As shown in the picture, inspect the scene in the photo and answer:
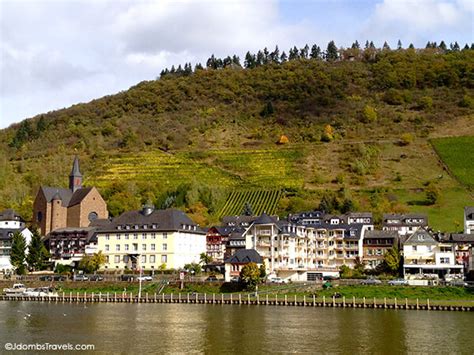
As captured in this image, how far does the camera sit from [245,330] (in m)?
57.8

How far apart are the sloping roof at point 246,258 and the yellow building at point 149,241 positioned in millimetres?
16961

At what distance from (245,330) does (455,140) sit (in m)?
135

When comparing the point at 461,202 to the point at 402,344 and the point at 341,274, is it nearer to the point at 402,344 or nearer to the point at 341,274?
the point at 341,274

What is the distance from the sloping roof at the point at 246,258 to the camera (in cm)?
9719

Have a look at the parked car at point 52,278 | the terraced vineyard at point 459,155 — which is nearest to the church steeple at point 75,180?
the parked car at point 52,278

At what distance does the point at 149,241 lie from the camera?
11381 centimetres

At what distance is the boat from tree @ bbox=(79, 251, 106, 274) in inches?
507

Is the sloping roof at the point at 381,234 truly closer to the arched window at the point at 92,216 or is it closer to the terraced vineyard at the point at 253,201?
the terraced vineyard at the point at 253,201

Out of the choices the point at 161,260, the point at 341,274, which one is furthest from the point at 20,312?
the point at 341,274

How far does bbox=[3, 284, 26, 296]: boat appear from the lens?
3777 inches

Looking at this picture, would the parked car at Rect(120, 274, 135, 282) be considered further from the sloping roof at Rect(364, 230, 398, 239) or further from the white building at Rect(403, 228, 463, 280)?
the white building at Rect(403, 228, 463, 280)

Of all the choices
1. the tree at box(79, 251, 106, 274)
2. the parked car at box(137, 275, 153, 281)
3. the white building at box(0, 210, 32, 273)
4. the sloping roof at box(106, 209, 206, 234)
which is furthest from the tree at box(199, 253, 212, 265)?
the white building at box(0, 210, 32, 273)

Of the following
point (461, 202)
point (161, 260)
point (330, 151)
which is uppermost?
point (330, 151)

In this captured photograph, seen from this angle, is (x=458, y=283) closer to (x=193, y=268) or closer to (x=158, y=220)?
(x=193, y=268)
